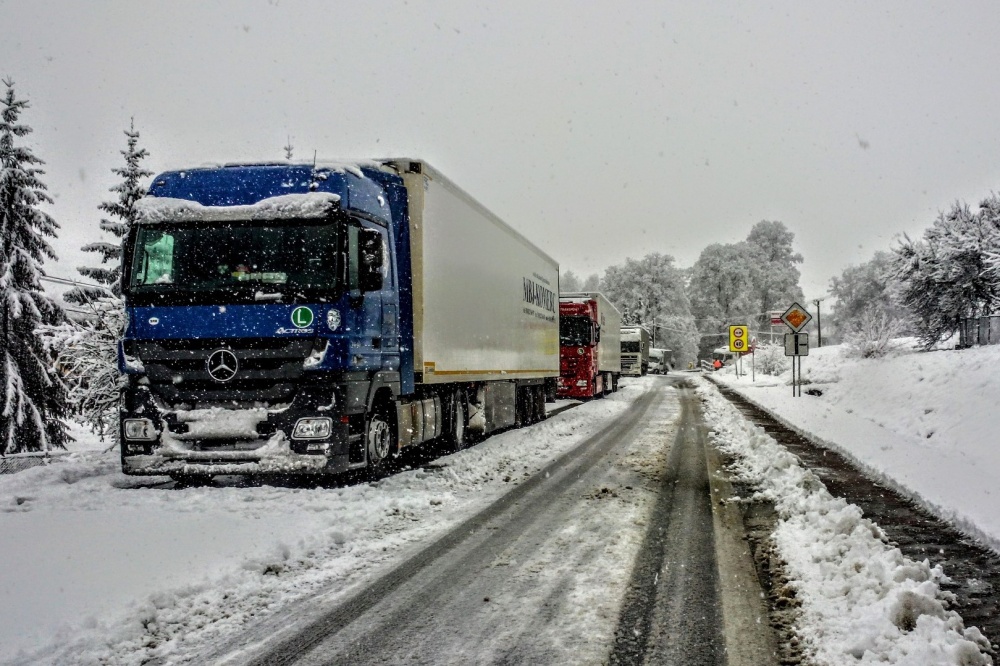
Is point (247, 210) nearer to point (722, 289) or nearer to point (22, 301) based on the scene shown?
point (22, 301)

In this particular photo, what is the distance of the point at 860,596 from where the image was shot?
455 centimetres

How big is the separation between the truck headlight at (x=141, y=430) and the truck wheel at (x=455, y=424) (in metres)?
5.16

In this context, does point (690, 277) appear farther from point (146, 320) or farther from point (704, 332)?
point (146, 320)

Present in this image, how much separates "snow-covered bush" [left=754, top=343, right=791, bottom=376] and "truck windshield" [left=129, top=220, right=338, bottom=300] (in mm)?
45331

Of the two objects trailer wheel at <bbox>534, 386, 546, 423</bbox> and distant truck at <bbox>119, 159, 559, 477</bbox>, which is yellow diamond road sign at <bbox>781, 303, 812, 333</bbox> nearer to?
trailer wheel at <bbox>534, 386, 546, 423</bbox>

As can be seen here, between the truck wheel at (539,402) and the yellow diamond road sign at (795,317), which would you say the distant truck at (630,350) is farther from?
the truck wheel at (539,402)

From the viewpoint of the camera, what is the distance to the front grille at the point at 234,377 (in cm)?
827

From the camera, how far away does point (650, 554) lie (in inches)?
235

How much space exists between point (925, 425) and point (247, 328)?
14277 millimetres

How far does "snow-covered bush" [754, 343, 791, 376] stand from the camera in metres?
50.4

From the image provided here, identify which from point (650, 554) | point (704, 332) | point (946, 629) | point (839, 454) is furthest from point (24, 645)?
point (704, 332)

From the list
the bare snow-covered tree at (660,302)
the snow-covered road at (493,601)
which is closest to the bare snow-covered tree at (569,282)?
the bare snow-covered tree at (660,302)

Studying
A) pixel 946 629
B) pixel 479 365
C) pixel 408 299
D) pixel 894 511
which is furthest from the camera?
pixel 479 365

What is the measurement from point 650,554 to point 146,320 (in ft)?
19.9
